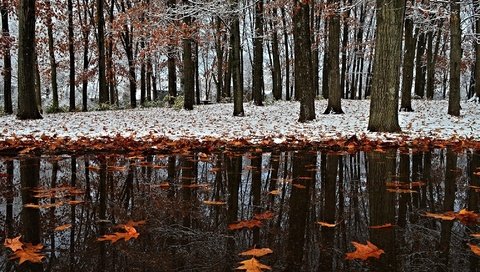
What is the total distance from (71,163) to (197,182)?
6.70 feet

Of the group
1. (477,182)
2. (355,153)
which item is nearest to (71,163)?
(355,153)

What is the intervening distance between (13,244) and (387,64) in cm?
809

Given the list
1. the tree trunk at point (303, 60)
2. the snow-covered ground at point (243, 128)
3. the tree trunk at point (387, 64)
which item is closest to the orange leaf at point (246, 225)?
the snow-covered ground at point (243, 128)

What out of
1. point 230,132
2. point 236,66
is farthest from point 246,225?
point 236,66

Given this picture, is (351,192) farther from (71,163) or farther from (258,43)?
(258,43)

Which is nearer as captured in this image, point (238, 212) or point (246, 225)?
point (246, 225)

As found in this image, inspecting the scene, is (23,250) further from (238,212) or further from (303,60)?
(303,60)

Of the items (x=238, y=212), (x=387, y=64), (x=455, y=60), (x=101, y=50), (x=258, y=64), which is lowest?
(x=238, y=212)

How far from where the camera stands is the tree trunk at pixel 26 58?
39.0 feet

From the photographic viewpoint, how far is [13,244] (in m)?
1.81

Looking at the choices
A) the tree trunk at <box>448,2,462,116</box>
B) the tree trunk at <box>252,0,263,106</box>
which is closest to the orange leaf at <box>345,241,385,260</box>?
the tree trunk at <box>448,2,462,116</box>

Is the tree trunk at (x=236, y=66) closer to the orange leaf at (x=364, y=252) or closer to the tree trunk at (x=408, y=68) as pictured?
the tree trunk at (x=408, y=68)

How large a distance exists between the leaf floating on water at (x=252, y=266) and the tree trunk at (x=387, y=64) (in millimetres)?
7556

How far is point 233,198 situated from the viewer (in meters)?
2.91
